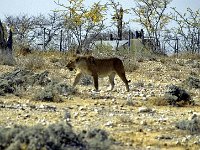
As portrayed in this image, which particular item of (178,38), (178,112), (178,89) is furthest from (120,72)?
(178,38)

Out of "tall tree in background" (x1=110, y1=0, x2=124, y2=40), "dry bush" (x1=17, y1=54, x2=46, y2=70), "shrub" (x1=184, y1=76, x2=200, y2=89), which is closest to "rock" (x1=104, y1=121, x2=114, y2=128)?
"shrub" (x1=184, y1=76, x2=200, y2=89)

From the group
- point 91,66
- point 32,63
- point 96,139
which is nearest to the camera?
point 96,139

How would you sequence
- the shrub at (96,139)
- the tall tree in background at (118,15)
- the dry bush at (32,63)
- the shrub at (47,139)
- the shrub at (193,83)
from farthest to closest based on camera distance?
1. the tall tree in background at (118,15)
2. the dry bush at (32,63)
3. the shrub at (193,83)
4. the shrub at (96,139)
5. the shrub at (47,139)

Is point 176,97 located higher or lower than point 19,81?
lower

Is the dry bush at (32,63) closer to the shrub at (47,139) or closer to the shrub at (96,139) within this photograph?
the shrub at (96,139)

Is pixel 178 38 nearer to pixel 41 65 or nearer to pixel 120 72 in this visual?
pixel 41 65

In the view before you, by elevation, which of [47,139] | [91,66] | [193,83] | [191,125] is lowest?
[191,125]

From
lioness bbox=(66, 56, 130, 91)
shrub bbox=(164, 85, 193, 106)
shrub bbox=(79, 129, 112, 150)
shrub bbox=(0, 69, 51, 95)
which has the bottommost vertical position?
shrub bbox=(79, 129, 112, 150)

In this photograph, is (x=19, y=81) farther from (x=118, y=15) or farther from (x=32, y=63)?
(x=118, y=15)

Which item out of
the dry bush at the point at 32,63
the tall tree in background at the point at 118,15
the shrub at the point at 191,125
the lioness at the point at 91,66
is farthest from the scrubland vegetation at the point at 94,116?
the tall tree in background at the point at 118,15

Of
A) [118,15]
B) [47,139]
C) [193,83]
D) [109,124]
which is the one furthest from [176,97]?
[118,15]

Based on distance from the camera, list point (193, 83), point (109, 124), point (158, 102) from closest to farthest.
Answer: point (109, 124) → point (158, 102) → point (193, 83)

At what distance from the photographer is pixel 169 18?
3734 cm

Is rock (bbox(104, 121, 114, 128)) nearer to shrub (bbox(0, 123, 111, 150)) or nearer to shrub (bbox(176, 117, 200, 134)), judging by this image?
shrub (bbox(176, 117, 200, 134))
